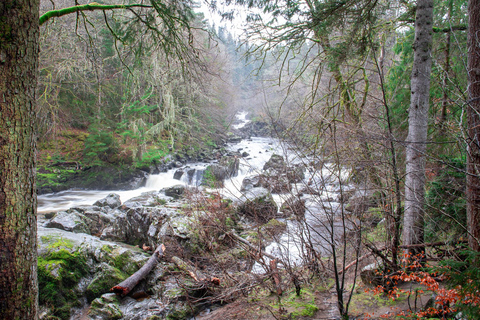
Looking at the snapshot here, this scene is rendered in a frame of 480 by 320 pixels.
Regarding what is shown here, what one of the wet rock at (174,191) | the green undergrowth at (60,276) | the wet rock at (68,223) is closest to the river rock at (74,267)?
the green undergrowth at (60,276)

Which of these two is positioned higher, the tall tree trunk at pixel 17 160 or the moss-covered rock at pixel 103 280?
the tall tree trunk at pixel 17 160

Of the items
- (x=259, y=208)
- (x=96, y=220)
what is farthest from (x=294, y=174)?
(x=96, y=220)

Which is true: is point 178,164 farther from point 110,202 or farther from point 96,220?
point 96,220

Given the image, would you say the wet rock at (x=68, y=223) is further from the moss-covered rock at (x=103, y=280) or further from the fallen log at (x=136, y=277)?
the fallen log at (x=136, y=277)

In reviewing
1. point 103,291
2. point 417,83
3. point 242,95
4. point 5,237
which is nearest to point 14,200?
point 5,237

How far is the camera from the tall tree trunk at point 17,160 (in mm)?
2207

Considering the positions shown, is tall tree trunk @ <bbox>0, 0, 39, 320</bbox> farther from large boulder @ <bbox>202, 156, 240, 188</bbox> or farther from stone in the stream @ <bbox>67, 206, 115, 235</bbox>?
stone in the stream @ <bbox>67, 206, 115, 235</bbox>

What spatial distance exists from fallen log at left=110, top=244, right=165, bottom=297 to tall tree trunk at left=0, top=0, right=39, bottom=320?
99.3 inches

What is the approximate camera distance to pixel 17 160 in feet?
7.51

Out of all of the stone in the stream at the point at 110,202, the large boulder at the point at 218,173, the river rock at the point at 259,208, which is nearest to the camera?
the river rock at the point at 259,208

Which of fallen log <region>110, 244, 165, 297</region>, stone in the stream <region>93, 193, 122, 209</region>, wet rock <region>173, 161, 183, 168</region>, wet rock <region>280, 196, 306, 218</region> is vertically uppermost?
wet rock <region>173, 161, 183, 168</region>

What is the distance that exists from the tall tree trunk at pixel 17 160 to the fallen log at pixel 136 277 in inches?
99.3

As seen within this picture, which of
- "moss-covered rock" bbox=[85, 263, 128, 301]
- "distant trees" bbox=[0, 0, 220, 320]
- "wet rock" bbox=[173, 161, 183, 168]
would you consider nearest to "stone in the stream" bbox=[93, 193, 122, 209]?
"moss-covered rock" bbox=[85, 263, 128, 301]

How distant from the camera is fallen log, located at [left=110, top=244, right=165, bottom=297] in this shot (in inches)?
185
